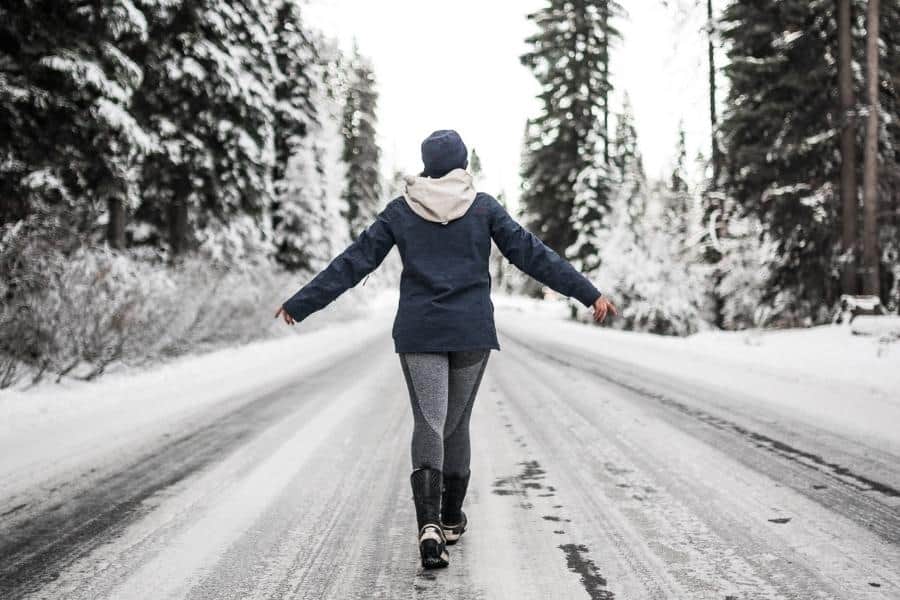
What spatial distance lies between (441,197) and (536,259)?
56 centimetres

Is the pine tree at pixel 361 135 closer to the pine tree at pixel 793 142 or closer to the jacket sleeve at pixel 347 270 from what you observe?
the pine tree at pixel 793 142

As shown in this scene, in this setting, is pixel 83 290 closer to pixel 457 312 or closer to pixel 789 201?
pixel 457 312

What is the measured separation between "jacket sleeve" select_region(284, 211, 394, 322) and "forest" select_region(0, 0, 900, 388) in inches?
236

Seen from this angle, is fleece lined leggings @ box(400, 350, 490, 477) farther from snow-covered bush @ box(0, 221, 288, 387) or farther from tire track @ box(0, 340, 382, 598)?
snow-covered bush @ box(0, 221, 288, 387)

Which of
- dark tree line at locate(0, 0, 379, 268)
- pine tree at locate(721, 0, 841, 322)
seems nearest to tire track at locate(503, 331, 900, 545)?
dark tree line at locate(0, 0, 379, 268)

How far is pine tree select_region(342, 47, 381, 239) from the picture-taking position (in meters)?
48.6

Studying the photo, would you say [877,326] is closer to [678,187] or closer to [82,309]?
[82,309]

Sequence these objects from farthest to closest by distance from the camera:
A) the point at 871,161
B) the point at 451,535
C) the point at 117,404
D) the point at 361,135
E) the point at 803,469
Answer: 1. the point at 361,135
2. the point at 871,161
3. the point at 117,404
4. the point at 803,469
5. the point at 451,535

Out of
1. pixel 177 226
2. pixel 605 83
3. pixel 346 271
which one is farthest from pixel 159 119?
pixel 605 83

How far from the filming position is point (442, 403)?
3.27 metres

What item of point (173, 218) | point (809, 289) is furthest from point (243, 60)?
point (809, 289)

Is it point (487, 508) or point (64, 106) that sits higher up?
point (64, 106)

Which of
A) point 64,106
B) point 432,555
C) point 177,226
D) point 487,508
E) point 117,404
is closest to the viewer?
point 432,555

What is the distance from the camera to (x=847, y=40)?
14445 mm
